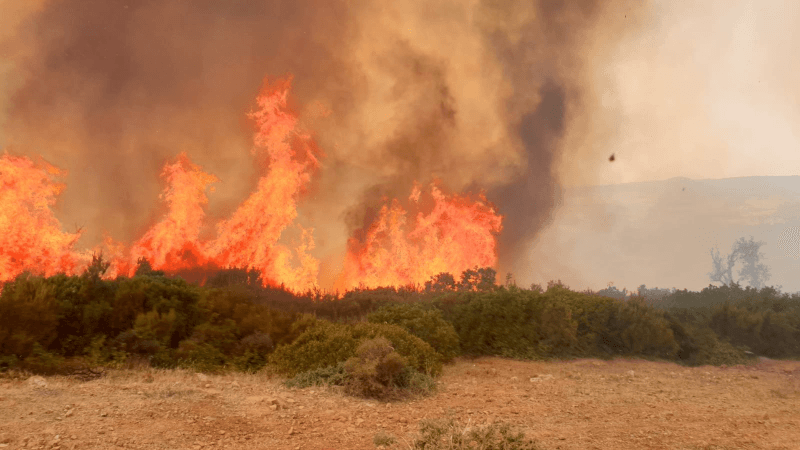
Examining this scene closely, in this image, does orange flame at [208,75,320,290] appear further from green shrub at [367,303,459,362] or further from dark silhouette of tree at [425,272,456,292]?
green shrub at [367,303,459,362]

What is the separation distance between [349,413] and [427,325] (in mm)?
5596

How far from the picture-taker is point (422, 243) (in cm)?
2675

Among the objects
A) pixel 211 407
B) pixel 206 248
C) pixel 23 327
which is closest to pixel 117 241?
pixel 206 248

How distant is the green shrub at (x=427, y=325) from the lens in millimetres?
12414

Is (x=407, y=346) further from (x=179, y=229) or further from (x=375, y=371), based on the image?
(x=179, y=229)

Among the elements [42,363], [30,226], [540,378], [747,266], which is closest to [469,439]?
[540,378]

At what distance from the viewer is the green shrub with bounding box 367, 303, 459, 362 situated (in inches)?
489

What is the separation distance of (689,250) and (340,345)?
510 feet

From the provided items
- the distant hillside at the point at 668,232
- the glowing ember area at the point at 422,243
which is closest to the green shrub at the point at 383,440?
the glowing ember area at the point at 422,243

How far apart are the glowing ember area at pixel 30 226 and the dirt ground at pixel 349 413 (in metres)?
12.3

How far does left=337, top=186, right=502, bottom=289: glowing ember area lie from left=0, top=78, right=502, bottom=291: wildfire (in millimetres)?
56

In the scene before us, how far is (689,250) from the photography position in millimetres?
140750

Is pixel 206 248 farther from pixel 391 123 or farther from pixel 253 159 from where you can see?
pixel 391 123

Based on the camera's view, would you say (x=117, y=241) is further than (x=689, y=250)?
No
